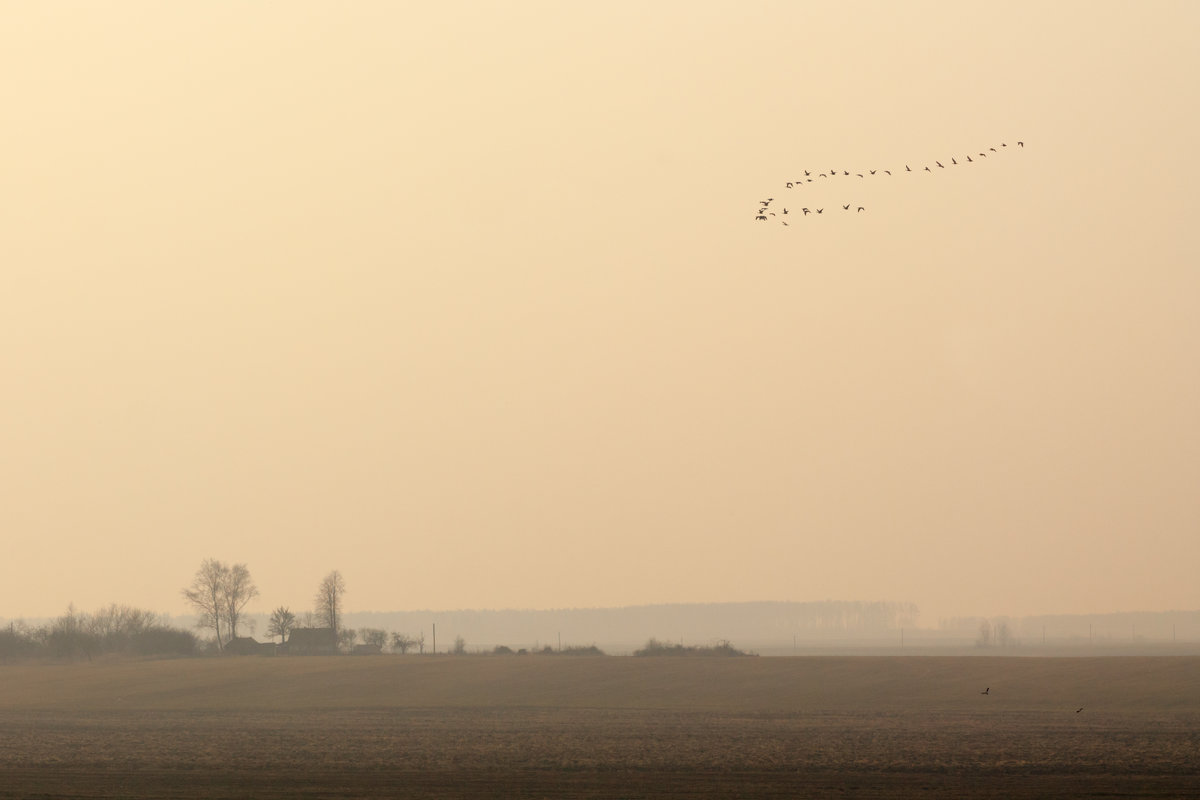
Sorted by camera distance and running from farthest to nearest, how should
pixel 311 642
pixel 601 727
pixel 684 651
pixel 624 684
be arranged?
1. pixel 311 642
2. pixel 684 651
3. pixel 624 684
4. pixel 601 727

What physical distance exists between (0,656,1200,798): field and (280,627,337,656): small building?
2726cm

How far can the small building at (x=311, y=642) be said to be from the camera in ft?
536

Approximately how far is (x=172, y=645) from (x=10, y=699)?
57.5m

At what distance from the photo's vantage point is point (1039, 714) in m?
82.2

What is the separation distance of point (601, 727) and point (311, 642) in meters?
99.5

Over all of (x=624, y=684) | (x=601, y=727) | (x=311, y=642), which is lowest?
(x=624, y=684)

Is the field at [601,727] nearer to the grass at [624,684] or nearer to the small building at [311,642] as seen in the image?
the grass at [624,684]

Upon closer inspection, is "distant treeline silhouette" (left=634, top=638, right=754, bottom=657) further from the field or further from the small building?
the small building

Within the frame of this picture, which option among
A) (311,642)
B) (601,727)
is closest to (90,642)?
(311,642)

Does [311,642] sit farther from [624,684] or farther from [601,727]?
[601,727]

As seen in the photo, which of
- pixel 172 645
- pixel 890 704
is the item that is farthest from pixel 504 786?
pixel 172 645

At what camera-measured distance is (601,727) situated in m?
73.4

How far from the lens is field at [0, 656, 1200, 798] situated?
46094 millimetres

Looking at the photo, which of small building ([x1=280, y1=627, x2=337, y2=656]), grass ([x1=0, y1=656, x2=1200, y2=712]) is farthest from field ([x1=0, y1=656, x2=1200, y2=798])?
small building ([x1=280, y1=627, x2=337, y2=656])
